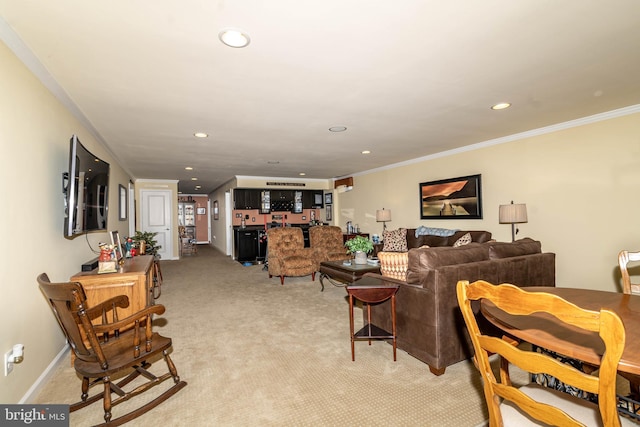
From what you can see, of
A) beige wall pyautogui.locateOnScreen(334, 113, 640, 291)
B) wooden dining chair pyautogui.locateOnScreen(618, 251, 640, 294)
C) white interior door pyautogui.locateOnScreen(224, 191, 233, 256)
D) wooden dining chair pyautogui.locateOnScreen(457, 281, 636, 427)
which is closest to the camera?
wooden dining chair pyautogui.locateOnScreen(457, 281, 636, 427)

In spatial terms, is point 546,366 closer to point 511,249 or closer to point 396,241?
point 511,249

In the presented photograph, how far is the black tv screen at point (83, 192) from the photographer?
100 inches

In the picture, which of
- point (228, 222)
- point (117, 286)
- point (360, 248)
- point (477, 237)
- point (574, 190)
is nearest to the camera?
point (117, 286)

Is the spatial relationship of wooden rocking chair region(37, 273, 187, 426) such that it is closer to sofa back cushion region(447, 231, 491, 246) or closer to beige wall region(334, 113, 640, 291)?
sofa back cushion region(447, 231, 491, 246)

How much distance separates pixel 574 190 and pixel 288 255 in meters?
4.60

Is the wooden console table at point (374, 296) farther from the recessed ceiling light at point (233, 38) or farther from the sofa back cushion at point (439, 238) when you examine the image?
the sofa back cushion at point (439, 238)

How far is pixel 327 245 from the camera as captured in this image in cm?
610

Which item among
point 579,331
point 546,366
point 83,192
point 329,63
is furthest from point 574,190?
point 83,192

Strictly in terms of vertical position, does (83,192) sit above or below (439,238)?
above

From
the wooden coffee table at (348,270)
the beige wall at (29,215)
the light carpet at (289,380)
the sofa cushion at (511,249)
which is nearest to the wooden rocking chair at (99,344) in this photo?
the light carpet at (289,380)

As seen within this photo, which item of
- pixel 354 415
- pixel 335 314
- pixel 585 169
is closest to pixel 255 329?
pixel 335 314

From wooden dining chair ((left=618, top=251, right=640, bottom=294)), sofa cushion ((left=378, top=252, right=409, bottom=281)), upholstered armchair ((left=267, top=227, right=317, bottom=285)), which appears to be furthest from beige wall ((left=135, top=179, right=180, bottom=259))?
wooden dining chair ((left=618, top=251, right=640, bottom=294))

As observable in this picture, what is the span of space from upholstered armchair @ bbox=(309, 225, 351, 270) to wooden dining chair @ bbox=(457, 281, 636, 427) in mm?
4608

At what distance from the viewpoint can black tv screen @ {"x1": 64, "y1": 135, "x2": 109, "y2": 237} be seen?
255 cm
